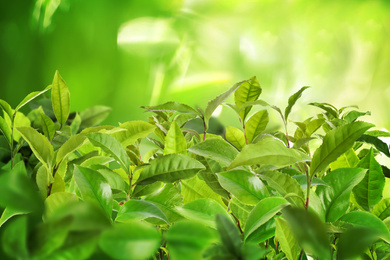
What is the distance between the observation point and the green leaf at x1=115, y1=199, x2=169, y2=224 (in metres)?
0.23

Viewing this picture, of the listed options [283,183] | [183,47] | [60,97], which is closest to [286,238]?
[283,183]

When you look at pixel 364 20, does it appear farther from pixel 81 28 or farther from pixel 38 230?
pixel 38 230

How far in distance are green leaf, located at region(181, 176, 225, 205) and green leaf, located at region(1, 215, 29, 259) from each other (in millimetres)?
172

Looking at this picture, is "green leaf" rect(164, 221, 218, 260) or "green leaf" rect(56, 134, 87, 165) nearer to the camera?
"green leaf" rect(164, 221, 218, 260)

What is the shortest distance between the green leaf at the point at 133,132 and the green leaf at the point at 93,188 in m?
0.10

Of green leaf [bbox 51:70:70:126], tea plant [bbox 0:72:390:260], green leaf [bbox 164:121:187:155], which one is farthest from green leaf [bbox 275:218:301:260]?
green leaf [bbox 51:70:70:126]

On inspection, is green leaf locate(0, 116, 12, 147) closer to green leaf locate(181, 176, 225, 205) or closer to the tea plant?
the tea plant

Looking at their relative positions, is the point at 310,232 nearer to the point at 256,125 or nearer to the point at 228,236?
the point at 228,236

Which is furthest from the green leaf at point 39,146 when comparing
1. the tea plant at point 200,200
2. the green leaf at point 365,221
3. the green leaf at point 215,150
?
the green leaf at point 365,221

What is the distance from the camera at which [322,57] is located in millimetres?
1979

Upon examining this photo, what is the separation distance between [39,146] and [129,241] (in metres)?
0.15

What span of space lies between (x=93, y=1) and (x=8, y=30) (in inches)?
18.2

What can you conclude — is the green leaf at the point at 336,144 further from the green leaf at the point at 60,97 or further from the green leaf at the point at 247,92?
the green leaf at the point at 60,97

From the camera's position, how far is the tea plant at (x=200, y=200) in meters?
0.15
